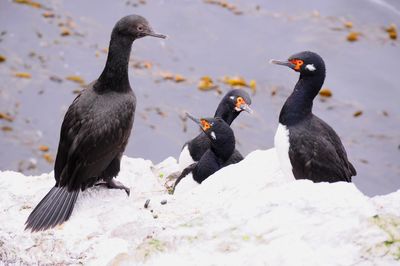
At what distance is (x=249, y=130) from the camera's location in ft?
33.0

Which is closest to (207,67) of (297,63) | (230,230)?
(297,63)

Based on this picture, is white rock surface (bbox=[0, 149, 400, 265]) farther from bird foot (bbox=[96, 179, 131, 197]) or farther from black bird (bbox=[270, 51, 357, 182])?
bird foot (bbox=[96, 179, 131, 197])

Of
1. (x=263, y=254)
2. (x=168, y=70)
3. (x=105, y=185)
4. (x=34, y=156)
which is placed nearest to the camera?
(x=263, y=254)

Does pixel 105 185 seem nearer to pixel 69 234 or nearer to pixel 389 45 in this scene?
pixel 69 234

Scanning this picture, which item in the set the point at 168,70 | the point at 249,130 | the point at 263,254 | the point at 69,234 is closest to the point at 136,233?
the point at 69,234

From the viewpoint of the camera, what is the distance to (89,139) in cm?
525

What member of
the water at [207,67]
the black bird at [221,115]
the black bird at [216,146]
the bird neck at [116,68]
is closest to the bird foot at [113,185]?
the bird neck at [116,68]

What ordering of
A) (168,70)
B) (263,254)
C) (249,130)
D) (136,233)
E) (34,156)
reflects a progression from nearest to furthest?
(263,254) < (136,233) < (34,156) < (249,130) < (168,70)

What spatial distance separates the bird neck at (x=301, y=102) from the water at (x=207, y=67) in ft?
12.4

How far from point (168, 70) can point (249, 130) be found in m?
1.84

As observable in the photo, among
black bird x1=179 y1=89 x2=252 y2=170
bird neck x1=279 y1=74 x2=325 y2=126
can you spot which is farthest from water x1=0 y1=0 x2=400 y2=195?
bird neck x1=279 y1=74 x2=325 y2=126

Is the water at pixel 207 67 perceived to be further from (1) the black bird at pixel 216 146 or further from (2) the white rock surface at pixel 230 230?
(2) the white rock surface at pixel 230 230

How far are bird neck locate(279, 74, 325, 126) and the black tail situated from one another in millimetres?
1728

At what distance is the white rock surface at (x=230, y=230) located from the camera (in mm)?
3574
